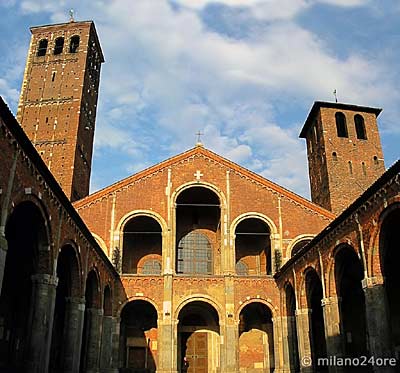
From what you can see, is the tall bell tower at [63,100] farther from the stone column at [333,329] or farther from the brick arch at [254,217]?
the stone column at [333,329]

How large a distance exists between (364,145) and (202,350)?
1742 cm

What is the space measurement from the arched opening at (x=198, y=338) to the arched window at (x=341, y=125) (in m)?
15.3

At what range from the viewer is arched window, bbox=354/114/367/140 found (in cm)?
3349

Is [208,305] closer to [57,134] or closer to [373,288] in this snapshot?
[373,288]

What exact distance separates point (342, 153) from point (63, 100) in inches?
779

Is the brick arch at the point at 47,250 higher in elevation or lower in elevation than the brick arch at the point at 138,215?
lower

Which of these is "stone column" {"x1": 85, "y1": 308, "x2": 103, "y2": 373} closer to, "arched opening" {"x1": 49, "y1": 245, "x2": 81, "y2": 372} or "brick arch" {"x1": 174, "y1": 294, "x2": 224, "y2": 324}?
"arched opening" {"x1": 49, "y1": 245, "x2": 81, "y2": 372}

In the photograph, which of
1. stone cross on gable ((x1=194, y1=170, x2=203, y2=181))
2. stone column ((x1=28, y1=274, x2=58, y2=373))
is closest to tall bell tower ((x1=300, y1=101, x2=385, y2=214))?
stone cross on gable ((x1=194, y1=170, x2=203, y2=181))

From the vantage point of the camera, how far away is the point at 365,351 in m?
21.4

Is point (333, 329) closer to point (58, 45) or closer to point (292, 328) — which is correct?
point (292, 328)

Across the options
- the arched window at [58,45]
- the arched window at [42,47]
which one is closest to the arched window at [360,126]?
the arched window at [58,45]

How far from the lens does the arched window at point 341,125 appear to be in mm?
33312

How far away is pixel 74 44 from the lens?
37.4 metres

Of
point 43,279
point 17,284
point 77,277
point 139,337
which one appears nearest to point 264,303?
point 139,337
